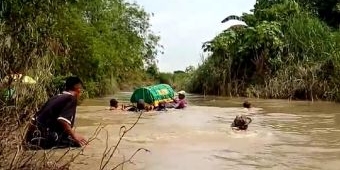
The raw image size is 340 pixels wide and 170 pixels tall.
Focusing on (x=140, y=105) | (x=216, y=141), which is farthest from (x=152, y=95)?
(x=216, y=141)

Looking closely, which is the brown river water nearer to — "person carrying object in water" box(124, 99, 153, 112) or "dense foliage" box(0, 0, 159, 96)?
"person carrying object in water" box(124, 99, 153, 112)

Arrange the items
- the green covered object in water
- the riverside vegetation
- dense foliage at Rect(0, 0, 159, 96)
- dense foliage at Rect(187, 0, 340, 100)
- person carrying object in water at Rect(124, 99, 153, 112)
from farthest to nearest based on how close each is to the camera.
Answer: dense foliage at Rect(187, 0, 340, 100) → the green covered object in water → person carrying object in water at Rect(124, 99, 153, 112) → dense foliage at Rect(0, 0, 159, 96) → the riverside vegetation

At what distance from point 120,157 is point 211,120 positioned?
7030 millimetres

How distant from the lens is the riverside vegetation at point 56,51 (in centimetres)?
637

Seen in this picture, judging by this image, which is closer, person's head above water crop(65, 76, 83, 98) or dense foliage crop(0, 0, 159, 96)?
dense foliage crop(0, 0, 159, 96)

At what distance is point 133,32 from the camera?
4325 centimetres

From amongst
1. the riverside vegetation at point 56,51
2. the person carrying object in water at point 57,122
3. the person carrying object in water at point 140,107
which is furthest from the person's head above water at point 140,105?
the person carrying object in water at point 57,122

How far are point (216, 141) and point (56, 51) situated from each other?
12.9ft

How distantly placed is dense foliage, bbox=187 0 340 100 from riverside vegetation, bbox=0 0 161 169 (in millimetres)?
5916

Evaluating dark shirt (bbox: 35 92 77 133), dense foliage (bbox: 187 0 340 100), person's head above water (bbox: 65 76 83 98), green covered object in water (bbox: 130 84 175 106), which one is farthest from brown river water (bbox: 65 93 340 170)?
dense foliage (bbox: 187 0 340 100)

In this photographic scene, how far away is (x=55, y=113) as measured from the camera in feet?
27.2

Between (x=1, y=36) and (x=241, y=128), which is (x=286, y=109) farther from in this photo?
(x=1, y=36)

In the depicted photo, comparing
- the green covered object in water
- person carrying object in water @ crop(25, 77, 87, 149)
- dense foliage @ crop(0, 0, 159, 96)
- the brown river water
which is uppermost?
dense foliage @ crop(0, 0, 159, 96)

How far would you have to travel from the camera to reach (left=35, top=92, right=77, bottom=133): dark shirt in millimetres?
8250
